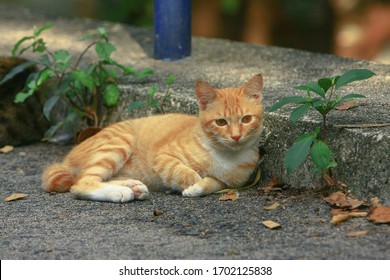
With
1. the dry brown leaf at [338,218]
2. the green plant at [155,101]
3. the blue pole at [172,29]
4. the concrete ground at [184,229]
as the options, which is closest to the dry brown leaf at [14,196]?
the concrete ground at [184,229]

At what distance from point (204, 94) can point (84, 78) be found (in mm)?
1340

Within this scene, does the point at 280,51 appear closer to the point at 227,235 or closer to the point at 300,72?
the point at 300,72

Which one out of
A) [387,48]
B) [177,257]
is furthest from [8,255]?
[387,48]

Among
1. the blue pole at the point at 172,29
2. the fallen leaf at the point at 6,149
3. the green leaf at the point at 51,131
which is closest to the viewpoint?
the green leaf at the point at 51,131

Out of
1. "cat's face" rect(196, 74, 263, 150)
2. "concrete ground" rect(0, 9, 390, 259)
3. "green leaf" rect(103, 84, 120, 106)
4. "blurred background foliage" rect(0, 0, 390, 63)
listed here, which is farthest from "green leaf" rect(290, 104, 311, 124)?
"blurred background foliage" rect(0, 0, 390, 63)

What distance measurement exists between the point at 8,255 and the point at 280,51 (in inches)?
145

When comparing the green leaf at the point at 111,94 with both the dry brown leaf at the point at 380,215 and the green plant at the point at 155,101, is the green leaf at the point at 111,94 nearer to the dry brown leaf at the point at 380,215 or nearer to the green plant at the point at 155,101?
the green plant at the point at 155,101

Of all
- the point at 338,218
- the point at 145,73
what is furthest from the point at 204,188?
the point at 145,73

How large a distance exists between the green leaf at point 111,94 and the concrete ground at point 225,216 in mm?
88

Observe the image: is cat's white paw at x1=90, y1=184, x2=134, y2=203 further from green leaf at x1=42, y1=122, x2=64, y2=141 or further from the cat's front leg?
green leaf at x1=42, y1=122, x2=64, y2=141

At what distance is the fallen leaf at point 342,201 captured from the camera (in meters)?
4.43

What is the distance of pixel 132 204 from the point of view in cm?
486

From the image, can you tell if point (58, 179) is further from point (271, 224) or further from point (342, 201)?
point (342, 201)

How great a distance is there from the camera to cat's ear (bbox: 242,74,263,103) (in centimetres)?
499
